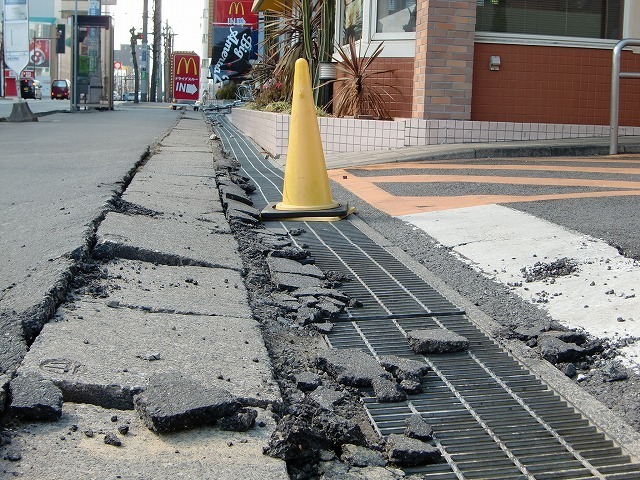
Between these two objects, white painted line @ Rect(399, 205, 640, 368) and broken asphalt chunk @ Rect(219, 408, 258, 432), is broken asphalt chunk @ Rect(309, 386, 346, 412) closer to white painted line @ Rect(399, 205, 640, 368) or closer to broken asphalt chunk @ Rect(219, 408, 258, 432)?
broken asphalt chunk @ Rect(219, 408, 258, 432)

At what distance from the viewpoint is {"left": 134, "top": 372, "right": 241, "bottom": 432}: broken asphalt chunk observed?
2.27 m

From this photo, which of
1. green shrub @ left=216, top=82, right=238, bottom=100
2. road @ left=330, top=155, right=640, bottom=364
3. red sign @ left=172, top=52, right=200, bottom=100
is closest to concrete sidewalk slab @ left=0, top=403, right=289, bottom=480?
road @ left=330, top=155, right=640, bottom=364

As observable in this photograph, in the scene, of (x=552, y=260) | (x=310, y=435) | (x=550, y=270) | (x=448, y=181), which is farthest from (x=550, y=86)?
(x=310, y=435)

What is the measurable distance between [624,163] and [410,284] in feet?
17.7

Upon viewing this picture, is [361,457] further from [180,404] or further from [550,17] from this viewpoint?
[550,17]

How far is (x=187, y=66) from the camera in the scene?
37.1 m

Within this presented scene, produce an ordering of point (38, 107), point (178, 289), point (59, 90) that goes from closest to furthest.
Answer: point (178, 289), point (38, 107), point (59, 90)

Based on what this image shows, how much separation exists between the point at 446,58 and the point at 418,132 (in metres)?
0.98

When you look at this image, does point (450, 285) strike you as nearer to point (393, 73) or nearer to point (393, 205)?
point (393, 205)

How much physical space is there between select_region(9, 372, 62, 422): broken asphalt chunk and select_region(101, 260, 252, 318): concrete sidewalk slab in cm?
101

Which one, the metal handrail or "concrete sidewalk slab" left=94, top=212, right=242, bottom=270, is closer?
"concrete sidewalk slab" left=94, top=212, right=242, bottom=270

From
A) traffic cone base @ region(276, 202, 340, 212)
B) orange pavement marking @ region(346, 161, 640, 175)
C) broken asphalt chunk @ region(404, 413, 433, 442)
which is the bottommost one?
broken asphalt chunk @ region(404, 413, 433, 442)

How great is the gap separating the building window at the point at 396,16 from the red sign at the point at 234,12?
19.2m

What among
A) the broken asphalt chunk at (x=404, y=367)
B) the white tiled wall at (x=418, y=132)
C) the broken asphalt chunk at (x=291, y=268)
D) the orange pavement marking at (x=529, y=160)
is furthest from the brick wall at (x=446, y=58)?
the broken asphalt chunk at (x=404, y=367)
